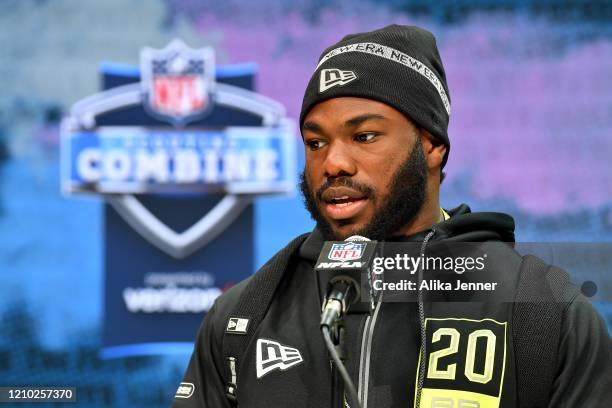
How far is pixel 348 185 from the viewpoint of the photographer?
1394 mm

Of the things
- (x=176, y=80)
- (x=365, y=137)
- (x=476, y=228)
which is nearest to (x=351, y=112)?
(x=365, y=137)

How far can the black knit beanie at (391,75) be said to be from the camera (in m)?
1.47

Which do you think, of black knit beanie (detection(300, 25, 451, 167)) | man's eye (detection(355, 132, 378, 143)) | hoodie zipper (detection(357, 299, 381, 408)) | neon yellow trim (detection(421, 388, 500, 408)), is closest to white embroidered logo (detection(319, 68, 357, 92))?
black knit beanie (detection(300, 25, 451, 167))

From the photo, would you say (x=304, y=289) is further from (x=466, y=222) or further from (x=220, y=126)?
(x=220, y=126)

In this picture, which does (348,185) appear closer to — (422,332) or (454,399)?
(422,332)

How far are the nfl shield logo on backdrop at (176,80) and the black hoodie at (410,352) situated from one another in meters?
1.66

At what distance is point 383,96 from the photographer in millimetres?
1458

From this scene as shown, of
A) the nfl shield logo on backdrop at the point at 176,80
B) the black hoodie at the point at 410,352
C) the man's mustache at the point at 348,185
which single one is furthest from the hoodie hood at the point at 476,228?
the nfl shield logo on backdrop at the point at 176,80

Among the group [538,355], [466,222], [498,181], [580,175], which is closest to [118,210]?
[498,181]

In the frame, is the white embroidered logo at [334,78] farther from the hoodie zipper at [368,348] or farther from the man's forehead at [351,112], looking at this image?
the hoodie zipper at [368,348]

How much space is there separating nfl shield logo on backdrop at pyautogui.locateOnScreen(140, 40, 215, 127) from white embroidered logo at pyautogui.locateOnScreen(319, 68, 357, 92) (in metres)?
1.64

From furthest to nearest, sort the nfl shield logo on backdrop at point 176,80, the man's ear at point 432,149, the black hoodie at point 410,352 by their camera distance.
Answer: the nfl shield logo on backdrop at point 176,80, the man's ear at point 432,149, the black hoodie at point 410,352

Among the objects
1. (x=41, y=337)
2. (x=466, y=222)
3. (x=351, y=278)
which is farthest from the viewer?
(x=41, y=337)

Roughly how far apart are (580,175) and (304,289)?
1833 millimetres
